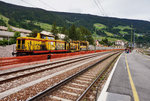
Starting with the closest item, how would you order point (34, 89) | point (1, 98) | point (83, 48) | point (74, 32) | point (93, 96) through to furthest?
point (1, 98) < point (93, 96) < point (34, 89) < point (83, 48) < point (74, 32)

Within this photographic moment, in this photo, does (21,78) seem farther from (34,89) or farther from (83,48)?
(83,48)

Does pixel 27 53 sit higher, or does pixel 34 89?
pixel 27 53

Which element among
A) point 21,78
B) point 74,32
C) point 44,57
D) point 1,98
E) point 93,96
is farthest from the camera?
point 74,32

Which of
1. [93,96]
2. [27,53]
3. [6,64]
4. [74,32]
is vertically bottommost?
[93,96]

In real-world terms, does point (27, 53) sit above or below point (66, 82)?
above

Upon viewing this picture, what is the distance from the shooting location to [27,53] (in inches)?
492

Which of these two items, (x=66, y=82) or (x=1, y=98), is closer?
(x=1, y=98)

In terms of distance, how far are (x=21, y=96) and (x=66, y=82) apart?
236cm

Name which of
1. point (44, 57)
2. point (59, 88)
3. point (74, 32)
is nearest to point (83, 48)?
point (44, 57)

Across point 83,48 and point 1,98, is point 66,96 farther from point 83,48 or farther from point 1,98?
point 83,48

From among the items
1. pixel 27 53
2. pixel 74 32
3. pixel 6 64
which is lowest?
pixel 6 64

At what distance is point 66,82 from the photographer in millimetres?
5602

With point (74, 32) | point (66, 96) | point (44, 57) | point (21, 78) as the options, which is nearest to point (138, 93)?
point (66, 96)

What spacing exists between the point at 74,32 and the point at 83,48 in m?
39.5
